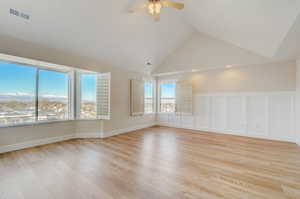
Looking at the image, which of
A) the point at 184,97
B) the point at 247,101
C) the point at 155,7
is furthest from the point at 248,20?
the point at 184,97

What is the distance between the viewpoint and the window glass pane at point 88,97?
436 cm

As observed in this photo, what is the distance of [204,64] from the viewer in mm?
5000

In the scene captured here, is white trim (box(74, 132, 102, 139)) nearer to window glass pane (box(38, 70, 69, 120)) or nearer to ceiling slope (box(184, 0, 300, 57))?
window glass pane (box(38, 70, 69, 120))

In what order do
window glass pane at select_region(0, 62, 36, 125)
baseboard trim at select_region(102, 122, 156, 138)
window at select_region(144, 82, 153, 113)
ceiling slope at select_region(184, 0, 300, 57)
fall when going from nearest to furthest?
1. ceiling slope at select_region(184, 0, 300, 57)
2. window glass pane at select_region(0, 62, 36, 125)
3. baseboard trim at select_region(102, 122, 156, 138)
4. window at select_region(144, 82, 153, 113)

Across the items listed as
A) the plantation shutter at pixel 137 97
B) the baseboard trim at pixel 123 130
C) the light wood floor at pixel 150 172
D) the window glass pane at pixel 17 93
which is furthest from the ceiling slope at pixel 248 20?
the window glass pane at pixel 17 93

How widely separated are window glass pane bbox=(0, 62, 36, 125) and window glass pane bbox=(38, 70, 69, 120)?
17 centimetres

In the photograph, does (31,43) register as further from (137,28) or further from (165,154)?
(165,154)

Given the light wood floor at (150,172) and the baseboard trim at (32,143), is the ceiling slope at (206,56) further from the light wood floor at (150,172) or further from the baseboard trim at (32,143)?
the baseboard trim at (32,143)

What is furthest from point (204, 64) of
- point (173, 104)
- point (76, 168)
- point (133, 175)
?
→ point (76, 168)

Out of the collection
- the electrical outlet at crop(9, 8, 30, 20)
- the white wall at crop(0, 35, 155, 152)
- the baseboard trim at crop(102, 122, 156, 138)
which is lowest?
the baseboard trim at crop(102, 122, 156, 138)

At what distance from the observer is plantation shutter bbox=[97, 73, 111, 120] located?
4.50 metres

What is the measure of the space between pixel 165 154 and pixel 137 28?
3.44 m

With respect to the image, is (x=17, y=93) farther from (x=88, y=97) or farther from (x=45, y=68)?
(x=88, y=97)

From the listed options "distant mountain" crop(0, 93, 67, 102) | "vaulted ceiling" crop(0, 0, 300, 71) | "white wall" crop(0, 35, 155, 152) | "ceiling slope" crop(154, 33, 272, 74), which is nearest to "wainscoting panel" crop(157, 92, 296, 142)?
"ceiling slope" crop(154, 33, 272, 74)
